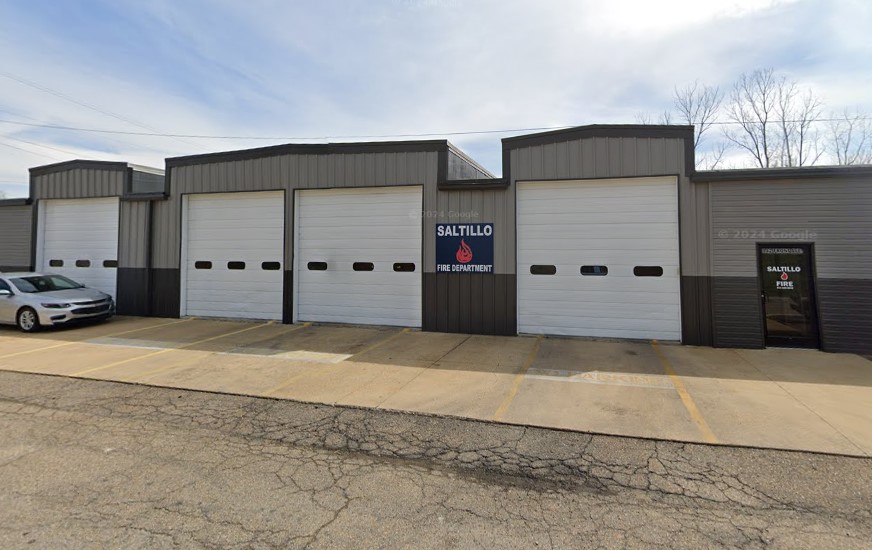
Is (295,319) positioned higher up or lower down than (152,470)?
higher up

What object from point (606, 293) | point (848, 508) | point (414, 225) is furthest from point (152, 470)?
point (606, 293)

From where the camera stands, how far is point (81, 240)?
519 inches

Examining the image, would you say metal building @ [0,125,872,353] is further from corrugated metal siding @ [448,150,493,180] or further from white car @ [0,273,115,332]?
white car @ [0,273,115,332]

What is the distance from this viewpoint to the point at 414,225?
1030cm

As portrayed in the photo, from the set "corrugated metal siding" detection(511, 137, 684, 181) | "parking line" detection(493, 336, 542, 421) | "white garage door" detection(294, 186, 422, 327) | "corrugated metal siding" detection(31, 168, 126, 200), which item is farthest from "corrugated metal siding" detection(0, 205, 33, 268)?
"parking line" detection(493, 336, 542, 421)

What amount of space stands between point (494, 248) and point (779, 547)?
747 cm

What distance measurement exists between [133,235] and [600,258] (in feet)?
41.3

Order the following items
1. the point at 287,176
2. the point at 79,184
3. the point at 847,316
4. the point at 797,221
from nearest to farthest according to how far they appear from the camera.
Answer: the point at 847,316
the point at 797,221
the point at 287,176
the point at 79,184

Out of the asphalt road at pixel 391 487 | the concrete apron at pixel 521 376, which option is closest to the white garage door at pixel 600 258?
the concrete apron at pixel 521 376

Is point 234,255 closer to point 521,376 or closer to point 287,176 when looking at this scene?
point 287,176

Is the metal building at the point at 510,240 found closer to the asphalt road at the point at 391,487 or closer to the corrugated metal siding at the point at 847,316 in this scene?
the corrugated metal siding at the point at 847,316

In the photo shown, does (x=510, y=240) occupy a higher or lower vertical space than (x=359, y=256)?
higher

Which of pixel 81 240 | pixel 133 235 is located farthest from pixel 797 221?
pixel 81 240

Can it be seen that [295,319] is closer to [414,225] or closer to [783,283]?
[414,225]
